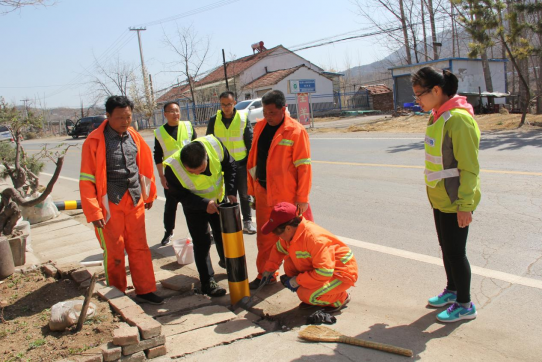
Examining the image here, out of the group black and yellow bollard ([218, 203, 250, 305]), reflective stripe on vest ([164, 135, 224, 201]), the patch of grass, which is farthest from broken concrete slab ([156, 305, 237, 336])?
reflective stripe on vest ([164, 135, 224, 201])

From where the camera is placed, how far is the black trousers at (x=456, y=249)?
350cm

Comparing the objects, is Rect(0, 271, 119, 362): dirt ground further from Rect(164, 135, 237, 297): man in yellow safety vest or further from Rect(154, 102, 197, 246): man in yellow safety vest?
Rect(154, 102, 197, 246): man in yellow safety vest

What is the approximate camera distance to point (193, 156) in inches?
165

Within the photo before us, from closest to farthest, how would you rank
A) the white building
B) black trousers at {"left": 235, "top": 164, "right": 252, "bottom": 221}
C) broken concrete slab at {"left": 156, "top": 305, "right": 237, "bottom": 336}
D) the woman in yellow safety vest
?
1. the woman in yellow safety vest
2. broken concrete slab at {"left": 156, "top": 305, "right": 237, "bottom": 336}
3. black trousers at {"left": 235, "top": 164, "right": 252, "bottom": 221}
4. the white building

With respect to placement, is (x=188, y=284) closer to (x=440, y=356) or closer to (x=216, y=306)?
(x=216, y=306)

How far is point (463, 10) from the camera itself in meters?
16.1

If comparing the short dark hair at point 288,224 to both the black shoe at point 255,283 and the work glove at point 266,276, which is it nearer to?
the work glove at point 266,276

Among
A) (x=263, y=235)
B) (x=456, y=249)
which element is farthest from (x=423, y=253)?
(x=263, y=235)

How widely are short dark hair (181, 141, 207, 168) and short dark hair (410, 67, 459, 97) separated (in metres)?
1.92

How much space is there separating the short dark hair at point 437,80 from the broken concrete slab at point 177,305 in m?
2.64

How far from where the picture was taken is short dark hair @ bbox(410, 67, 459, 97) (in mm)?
3473

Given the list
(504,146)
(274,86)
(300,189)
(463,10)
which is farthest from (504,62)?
(300,189)

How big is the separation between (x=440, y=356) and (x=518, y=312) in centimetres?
95

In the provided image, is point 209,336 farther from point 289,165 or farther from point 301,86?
point 301,86
